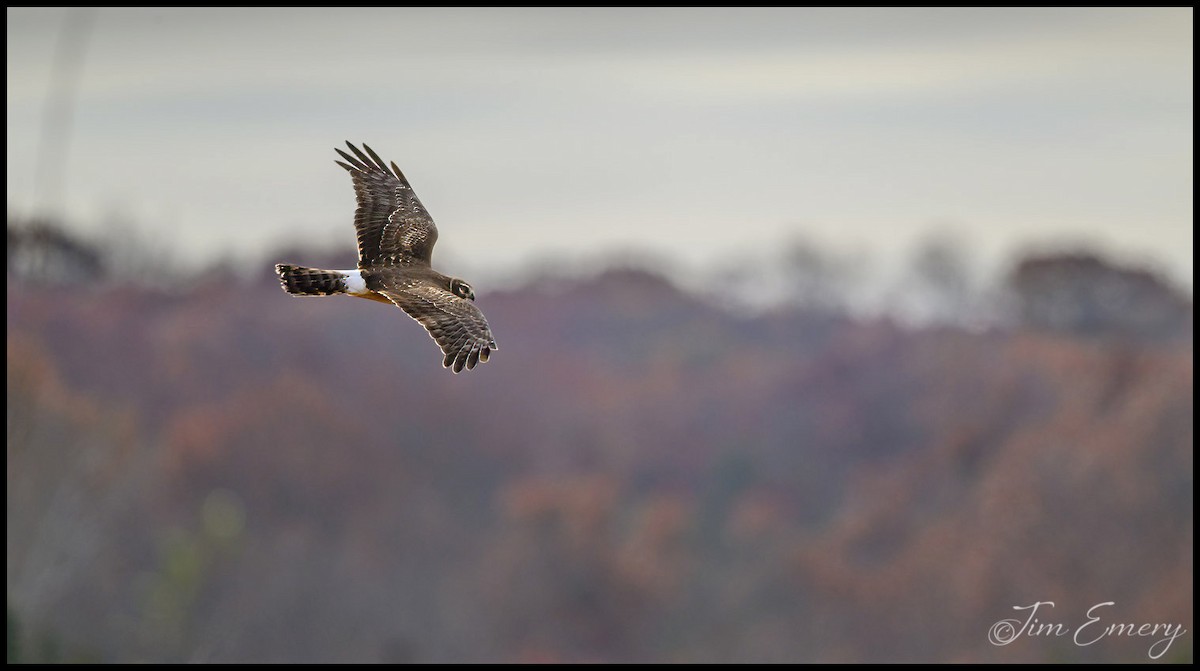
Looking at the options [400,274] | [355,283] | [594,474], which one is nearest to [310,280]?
[355,283]

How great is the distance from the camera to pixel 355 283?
13.8 metres

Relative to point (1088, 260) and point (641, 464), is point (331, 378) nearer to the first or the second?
point (641, 464)

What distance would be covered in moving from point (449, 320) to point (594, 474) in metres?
83.9

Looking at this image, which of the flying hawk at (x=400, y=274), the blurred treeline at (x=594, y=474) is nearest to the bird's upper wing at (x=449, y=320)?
the flying hawk at (x=400, y=274)

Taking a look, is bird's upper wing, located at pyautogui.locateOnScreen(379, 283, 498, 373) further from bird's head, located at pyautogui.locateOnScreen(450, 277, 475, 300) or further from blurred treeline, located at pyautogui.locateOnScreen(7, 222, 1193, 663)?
blurred treeline, located at pyautogui.locateOnScreen(7, 222, 1193, 663)

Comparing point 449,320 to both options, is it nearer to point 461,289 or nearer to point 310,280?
point 461,289

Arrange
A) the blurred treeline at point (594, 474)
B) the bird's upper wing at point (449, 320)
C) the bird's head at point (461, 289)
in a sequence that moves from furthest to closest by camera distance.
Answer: the blurred treeline at point (594, 474) → the bird's head at point (461, 289) → the bird's upper wing at point (449, 320)

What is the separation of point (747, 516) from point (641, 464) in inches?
467

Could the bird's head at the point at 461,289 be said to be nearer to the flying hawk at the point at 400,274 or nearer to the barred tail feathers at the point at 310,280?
the flying hawk at the point at 400,274

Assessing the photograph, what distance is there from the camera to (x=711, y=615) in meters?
83.8

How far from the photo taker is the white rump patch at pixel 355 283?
13602 mm

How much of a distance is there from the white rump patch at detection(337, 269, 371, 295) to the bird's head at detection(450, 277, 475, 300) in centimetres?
68

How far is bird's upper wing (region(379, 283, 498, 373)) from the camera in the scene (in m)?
13.5

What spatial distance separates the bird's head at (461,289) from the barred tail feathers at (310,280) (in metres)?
0.81
